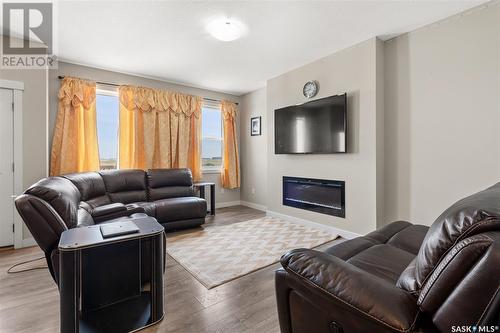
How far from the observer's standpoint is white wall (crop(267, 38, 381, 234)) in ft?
10.2

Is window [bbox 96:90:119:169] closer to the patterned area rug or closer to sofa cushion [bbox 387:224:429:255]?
the patterned area rug

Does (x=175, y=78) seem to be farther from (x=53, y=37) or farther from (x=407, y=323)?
(x=407, y=323)

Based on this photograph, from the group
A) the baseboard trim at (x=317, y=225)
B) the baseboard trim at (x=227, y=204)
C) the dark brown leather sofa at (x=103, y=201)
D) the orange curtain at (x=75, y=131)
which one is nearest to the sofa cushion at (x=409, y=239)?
the baseboard trim at (x=317, y=225)

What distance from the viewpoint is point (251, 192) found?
5602 mm

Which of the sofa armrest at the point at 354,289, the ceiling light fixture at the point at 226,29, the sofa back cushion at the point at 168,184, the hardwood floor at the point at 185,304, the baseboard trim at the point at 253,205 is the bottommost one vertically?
the hardwood floor at the point at 185,304

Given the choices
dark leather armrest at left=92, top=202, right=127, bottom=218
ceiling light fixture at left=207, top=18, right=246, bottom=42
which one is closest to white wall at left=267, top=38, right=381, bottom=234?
ceiling light fixture at left=207, top=18, right=246, bottom=42

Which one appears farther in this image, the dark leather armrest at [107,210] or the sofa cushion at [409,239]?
the dark leather armrest at [107,210]

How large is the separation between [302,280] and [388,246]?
0.96 metres

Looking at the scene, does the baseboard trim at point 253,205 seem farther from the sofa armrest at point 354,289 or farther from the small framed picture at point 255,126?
Result: the sofa armrest at point 354,289

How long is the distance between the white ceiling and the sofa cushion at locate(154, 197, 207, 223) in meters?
2.21

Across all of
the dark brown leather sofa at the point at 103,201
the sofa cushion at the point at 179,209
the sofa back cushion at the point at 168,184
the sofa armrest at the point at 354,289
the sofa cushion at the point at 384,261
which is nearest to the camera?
the sofa armrest at the point at 354,289

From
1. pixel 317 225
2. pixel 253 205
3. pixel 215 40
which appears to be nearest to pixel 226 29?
pixel 215 40

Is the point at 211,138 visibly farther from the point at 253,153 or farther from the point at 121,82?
the point at 121,82

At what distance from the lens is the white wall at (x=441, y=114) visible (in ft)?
7.89
